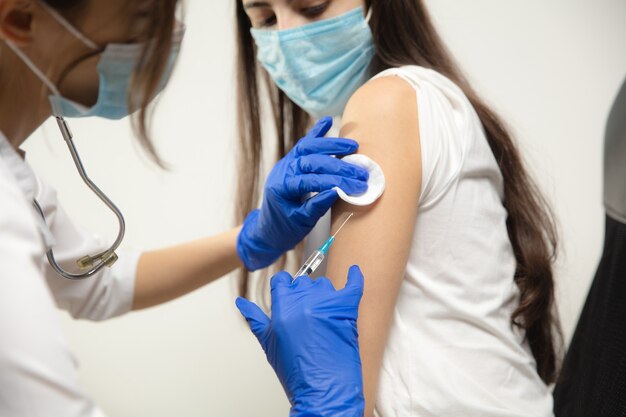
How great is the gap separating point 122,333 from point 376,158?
1.37 m

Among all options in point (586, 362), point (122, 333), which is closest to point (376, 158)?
point (586, 362)

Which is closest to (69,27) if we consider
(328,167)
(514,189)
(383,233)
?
(328,167)

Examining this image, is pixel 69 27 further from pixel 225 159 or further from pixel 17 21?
pixel 225 159

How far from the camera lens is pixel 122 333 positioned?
7.14 feet

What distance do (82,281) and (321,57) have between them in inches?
27.2

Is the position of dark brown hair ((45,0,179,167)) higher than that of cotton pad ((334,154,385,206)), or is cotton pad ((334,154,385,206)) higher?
dark brown hair ((45,0,179,167))

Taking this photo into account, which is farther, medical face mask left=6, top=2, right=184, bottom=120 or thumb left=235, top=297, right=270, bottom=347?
thumb left=235, top=297, right=270, bottom=347

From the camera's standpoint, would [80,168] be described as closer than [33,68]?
No

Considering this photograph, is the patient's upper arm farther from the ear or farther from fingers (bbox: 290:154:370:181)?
the ear

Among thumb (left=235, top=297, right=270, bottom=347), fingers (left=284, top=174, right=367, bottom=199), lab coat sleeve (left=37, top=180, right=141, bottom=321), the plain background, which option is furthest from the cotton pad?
the plain background

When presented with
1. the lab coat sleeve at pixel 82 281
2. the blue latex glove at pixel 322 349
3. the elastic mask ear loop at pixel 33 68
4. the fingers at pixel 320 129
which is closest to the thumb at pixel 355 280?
the blue latex glove at pixel 322 349

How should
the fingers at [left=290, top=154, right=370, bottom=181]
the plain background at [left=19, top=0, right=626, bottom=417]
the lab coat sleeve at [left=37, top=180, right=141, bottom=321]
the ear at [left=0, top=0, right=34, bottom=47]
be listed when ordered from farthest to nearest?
the plain background at [left=19, top=0, right=626, bottom=417], the lab coat sleeve at [left=37, top=180, right=141, bottom=321], the fingers at [left=290, top=154, right=370, bottom=181], the ear at [left=0, top=0, right=34, bottom=47]

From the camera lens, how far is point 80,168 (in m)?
1.21

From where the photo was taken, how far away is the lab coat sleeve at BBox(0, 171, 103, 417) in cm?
72
